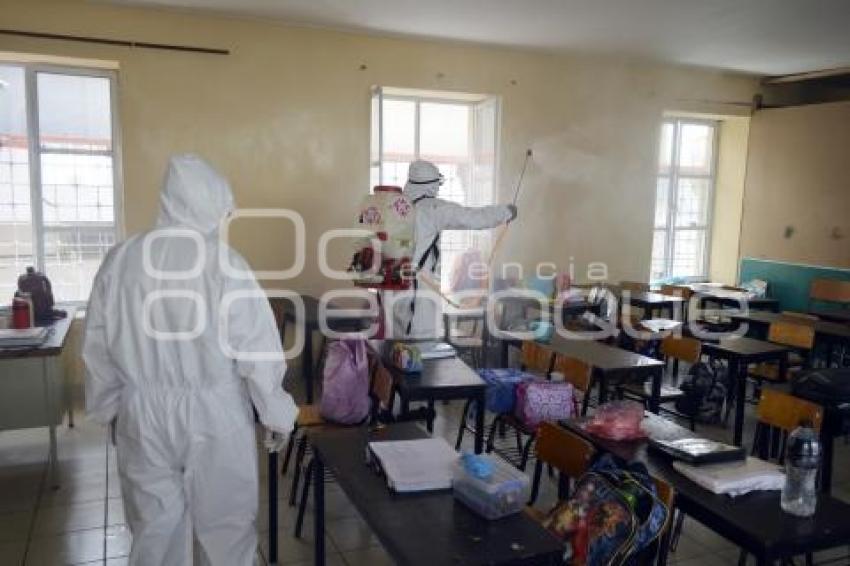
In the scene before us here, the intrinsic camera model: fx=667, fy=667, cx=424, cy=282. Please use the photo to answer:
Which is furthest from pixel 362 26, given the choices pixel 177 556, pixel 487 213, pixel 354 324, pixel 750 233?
pixel 750 233

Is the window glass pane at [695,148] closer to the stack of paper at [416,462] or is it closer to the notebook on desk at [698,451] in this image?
the notebook on desk at [698,451]

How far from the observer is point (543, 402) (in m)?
3.15

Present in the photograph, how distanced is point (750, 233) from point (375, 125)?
418 centimetres

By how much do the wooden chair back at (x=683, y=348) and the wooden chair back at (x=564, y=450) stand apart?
1870 mm

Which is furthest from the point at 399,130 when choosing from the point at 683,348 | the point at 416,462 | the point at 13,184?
the point at 416,462

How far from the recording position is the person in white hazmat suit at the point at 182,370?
189 centimetres

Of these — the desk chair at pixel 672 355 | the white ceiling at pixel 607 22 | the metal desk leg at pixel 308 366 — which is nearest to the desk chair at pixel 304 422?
the metal desk leg at pixel 308 366

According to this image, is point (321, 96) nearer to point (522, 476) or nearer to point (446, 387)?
point (446, 387)

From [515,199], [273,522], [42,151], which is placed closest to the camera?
[273,522]

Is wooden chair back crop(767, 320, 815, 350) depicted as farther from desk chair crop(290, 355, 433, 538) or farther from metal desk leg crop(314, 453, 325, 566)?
metal desk leg crop(314, 453, 325, 566)

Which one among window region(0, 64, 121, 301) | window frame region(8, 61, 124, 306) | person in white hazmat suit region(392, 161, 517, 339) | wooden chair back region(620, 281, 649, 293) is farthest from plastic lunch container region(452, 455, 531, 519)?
wooden chair back region(620, 281, 649, 293)

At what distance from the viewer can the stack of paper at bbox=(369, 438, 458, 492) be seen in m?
1.77

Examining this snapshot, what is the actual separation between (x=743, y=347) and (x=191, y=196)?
3331 millimetres

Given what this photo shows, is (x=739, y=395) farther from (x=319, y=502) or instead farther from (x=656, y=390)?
(x=319, y=502)
